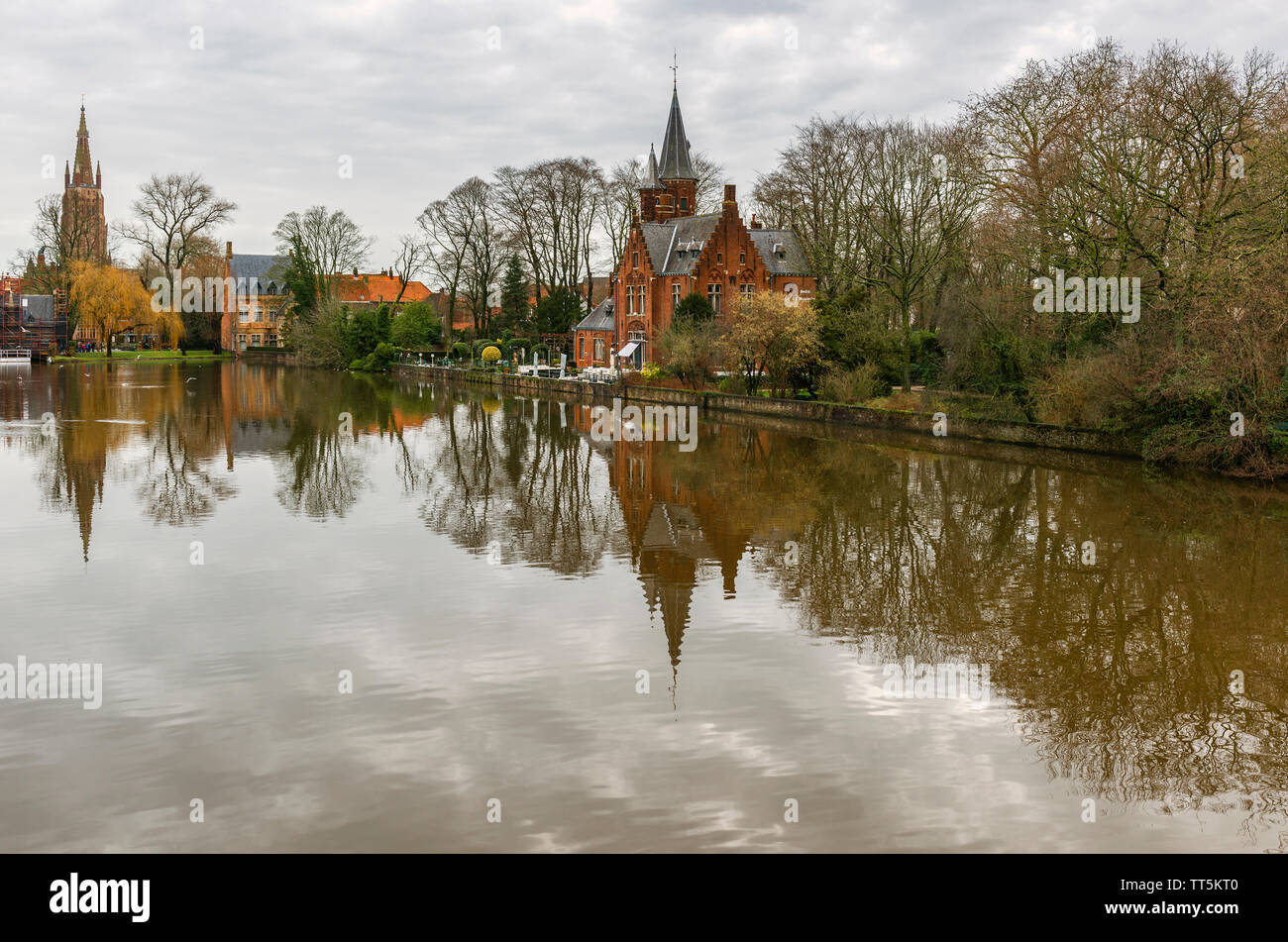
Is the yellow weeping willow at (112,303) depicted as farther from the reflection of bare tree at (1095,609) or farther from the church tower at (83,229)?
the reflection of bare tree at (1095,609)

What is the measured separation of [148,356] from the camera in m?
90.1

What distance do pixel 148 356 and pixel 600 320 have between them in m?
45.9

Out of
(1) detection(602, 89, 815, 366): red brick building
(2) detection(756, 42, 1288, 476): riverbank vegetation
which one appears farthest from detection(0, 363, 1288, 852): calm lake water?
(1) detection(602, 89, 815, 366): red brick building

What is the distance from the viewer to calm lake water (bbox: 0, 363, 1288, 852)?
771 centimetres

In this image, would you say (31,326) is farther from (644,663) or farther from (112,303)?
(644,663)

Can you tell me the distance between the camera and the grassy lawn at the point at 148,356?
84000 millimetres

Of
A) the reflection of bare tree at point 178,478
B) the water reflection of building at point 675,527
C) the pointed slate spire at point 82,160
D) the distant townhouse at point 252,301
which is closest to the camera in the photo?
the water reflection of building at point 675,527

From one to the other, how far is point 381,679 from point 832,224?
47.1m

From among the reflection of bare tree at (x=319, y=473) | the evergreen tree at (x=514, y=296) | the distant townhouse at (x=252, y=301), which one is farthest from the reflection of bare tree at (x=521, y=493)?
the distant townhouse at (x=252, y=301)

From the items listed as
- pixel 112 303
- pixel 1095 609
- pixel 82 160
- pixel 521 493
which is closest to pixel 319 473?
pixel 521 493

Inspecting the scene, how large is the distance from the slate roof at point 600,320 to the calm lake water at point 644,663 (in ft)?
138

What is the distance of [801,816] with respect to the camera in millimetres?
7715

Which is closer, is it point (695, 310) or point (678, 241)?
point (695, 310)

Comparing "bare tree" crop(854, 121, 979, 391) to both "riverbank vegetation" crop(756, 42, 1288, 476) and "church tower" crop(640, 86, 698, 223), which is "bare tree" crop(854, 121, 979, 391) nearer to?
"riverbank vegetation" crop(756, 42, 1288, 476)
